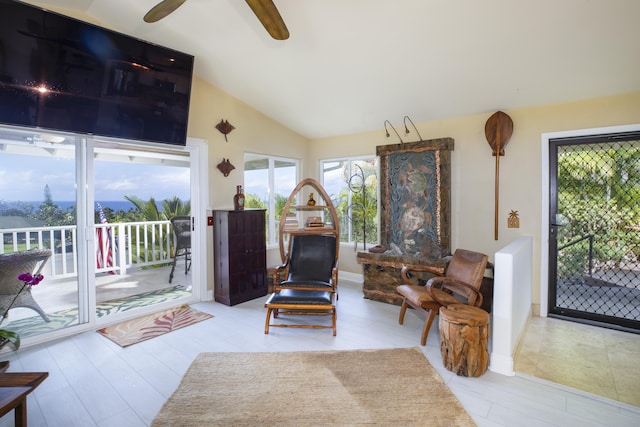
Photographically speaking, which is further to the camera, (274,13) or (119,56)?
(119,56)

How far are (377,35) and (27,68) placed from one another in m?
3.06

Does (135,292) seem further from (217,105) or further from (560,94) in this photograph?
(560,94)

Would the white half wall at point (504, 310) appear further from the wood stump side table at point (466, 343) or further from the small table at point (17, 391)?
the small table at point (17, 391)

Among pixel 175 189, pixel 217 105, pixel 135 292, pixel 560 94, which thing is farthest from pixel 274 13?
pixel 175 189

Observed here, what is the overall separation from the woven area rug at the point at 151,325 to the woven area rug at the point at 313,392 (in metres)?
0.88

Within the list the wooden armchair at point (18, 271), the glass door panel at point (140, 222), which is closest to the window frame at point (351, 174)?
the glass door panel at point (140, 222)

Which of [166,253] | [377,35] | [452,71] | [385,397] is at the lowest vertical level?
[385,397]

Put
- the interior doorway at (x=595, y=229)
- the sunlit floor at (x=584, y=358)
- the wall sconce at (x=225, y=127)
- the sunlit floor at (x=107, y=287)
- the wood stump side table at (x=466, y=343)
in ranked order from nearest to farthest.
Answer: the sunlit floor at (x=584, y=358), the wood stump side table at (x=466, y=343), the interior doorway at (x=595, y=229), the sunlit floor at (x=107, y=287), the wall sconce at (x=225, y=127)

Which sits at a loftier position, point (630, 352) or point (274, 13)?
point (274, 13)

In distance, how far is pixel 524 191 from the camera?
→ 12.3 ft

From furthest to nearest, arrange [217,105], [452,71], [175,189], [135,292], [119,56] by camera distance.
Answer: [175,189]
[135,292]
[217,105]
[452,71]
[119,56]

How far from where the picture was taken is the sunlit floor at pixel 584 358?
235 centimetres

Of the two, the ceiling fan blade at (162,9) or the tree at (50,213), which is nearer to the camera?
the ceiling fan blade at (162,9)

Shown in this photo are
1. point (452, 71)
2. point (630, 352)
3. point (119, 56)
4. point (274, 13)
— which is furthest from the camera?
point (452, 71)
